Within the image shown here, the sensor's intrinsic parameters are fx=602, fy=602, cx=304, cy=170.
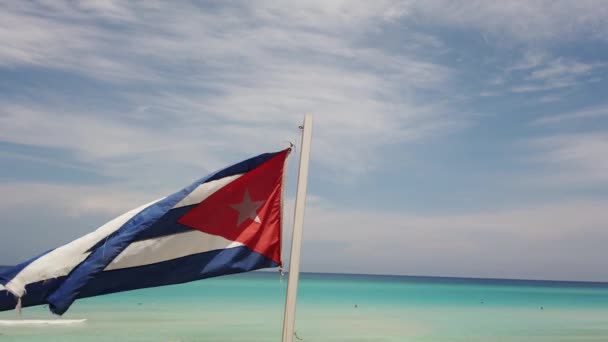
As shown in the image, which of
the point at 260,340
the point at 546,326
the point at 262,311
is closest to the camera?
the point at 260,340

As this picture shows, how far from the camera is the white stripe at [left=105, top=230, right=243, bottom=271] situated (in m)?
4.86

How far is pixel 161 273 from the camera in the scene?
5105mm

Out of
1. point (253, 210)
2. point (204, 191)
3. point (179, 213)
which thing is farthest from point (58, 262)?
point (253, 210)

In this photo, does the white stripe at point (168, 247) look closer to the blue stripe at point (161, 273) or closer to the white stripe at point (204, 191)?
the blue stripe at point (161, 273)

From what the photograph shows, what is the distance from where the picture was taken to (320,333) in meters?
25.1

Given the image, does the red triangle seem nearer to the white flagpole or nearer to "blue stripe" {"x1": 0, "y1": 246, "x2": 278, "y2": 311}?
"blue stripe" {"x1": 0, "y1": 246, "x2": 278, "y2": 311}

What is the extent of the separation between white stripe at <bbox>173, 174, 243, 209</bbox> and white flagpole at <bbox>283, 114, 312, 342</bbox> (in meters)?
0.82

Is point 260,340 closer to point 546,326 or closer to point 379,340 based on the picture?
point 379,340

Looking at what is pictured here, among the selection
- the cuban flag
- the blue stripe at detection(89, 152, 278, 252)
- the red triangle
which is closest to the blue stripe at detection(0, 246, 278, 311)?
the cuban flag

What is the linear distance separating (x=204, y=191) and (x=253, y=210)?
505mm

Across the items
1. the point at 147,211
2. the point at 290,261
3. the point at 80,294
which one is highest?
the point at 147,211

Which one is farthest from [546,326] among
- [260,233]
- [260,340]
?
[260,233]

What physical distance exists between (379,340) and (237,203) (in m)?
19.2

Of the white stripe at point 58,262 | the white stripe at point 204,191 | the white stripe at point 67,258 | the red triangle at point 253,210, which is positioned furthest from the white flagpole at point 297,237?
the white stripe at point 58,262
